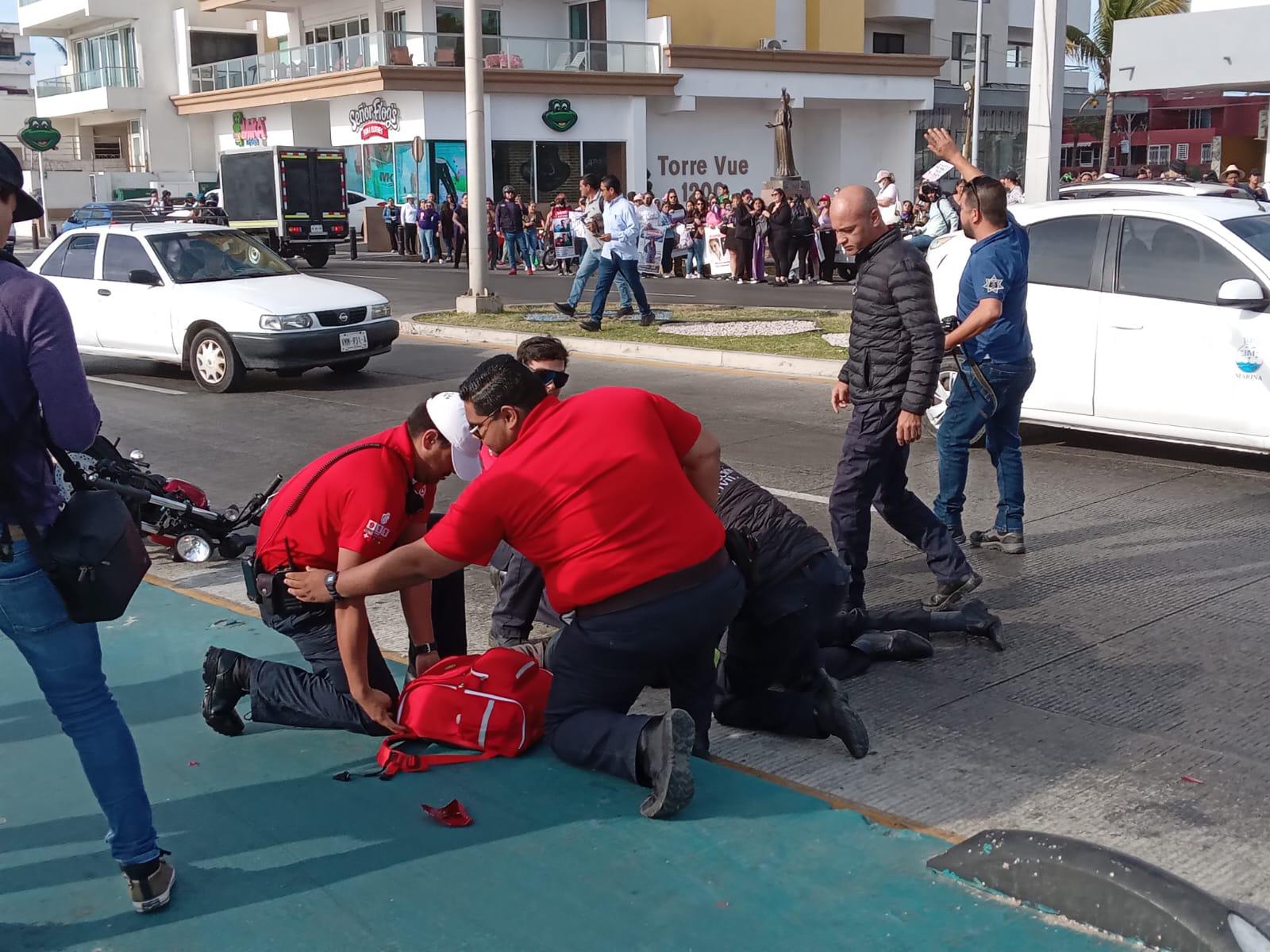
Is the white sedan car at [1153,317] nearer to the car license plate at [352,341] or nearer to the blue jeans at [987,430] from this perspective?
the blue jeans at [987,430]

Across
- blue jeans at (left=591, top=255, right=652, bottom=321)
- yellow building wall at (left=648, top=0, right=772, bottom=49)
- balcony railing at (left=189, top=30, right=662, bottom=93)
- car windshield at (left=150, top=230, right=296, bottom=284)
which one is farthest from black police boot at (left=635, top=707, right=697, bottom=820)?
yellow building wall at (left=648, top=0, right=772, bottom=49)

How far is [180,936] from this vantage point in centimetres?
346

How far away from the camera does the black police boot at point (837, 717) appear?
445cm

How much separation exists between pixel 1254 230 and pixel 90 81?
5154 centimetres

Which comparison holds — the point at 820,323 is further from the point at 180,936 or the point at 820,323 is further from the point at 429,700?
the point at 180,936

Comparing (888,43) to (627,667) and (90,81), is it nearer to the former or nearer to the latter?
(90,81)

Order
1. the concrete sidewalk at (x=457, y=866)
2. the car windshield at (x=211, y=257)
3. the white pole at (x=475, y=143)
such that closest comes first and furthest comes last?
1. the concrete sidewalk at (x=457, y=866)
2. the car windshield at (x=211, y=257)
3. the white pole at (x=475, y=143)

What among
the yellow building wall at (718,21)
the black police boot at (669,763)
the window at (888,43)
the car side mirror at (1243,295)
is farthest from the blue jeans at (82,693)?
the window at (888,43)

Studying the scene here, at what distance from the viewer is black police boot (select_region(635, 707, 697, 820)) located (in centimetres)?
394

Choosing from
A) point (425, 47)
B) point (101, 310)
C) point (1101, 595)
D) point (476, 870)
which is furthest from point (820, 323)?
point (425, 47)

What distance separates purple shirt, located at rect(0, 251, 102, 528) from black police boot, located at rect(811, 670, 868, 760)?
95.6 inches

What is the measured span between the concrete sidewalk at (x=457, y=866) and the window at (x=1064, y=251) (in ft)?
18.7

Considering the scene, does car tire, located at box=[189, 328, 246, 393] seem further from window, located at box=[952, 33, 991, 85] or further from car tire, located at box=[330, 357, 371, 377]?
window, located at box=[952, 33, 991, 85]

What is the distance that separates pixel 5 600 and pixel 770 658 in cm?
237
